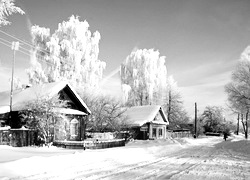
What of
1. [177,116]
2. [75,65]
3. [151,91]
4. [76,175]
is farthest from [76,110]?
[177,116]

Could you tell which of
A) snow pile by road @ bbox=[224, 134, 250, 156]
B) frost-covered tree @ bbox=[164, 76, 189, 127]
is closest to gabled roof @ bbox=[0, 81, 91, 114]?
snow pile by road @ bbox=[224, 134, 250, 156]

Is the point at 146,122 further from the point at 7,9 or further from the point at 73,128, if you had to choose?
the point at 7,9

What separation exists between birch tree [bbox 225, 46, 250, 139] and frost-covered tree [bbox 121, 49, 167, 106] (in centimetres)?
1210

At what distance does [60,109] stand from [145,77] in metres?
25.5

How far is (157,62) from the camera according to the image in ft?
163

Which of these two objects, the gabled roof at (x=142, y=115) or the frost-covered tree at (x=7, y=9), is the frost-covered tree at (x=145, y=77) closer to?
the gabled roof at (x=142, y=115)

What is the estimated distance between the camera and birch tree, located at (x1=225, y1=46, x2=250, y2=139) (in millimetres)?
38125

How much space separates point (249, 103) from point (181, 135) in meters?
15.9

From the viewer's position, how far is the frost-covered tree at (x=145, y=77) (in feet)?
156

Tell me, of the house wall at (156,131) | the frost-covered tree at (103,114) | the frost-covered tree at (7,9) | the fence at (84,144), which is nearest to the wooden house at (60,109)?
the fence at (84,144)

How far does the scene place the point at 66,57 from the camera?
122 ft

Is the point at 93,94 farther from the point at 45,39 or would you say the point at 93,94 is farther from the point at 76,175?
the point at 76,175

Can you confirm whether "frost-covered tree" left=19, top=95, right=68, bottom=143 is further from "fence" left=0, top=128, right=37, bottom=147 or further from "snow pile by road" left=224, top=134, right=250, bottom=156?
"snow pile by road" left=224, top=134, right=250, bottom=156

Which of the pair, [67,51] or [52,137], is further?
[67,51]
